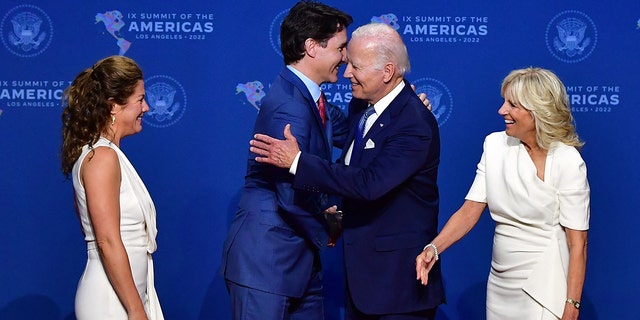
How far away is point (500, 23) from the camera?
432 centimetres

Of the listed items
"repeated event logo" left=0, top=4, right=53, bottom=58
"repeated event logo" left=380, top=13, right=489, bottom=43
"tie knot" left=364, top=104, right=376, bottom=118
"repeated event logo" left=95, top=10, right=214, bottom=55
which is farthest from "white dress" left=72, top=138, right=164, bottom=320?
"repeated event logo" left=380, top=13, right=489, bottom=43

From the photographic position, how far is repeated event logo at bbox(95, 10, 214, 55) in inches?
171

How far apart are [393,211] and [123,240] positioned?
2.91ft

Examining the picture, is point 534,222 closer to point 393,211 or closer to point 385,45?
point 393,211

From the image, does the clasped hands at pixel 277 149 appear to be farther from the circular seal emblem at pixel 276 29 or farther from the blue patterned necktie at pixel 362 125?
the circular seal emblem at pixel 276 29

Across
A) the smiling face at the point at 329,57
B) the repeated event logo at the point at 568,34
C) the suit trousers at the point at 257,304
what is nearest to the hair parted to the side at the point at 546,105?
the smiling face at the point at 329,57

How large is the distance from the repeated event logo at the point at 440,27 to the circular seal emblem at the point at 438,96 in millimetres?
208

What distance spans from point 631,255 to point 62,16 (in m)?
3.11

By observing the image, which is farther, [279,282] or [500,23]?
[500,23]

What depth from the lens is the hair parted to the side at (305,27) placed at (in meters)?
3.12

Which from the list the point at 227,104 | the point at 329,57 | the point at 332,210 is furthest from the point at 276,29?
the point at 332,210

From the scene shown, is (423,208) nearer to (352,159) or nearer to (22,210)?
(352,159)

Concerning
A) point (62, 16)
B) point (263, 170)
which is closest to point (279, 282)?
point (263, 170)

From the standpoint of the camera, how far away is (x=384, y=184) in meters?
2.82
